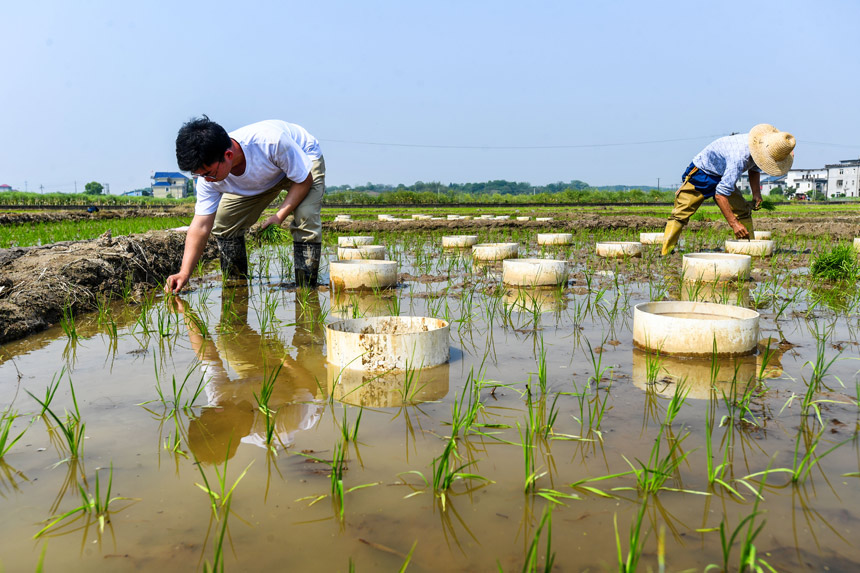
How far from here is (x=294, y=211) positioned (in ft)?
17.1

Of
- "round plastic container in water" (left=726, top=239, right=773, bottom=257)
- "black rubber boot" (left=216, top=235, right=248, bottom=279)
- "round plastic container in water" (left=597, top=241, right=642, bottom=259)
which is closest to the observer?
"black rubber boot" (left=216, top=235, right=248, bottom=279)

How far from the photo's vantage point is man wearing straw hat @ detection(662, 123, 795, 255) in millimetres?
6219

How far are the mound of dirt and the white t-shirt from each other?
987mm

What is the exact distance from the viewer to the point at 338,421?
2277 mm

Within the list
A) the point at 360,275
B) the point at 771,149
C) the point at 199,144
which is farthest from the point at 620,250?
the point at 199,144

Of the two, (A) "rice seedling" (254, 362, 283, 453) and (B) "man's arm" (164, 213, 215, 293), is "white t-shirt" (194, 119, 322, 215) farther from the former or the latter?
(A) "rice seedling" (254, 362, 283, 453)

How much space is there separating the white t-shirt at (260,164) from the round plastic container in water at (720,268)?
3356mm

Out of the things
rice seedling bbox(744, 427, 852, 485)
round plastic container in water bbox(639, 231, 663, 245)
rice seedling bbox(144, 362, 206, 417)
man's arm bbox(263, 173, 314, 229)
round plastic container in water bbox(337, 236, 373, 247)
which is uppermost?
man's arm bbox(263, 173, 314, 229)

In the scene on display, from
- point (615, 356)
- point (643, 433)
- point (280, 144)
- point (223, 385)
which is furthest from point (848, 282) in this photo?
point (223, 385)

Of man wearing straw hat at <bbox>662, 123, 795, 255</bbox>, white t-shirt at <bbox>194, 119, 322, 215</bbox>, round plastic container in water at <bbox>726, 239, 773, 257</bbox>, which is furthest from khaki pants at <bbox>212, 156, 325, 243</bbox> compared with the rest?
round plastic container in water at <bbox>726, 239, 773, 257</bbox>

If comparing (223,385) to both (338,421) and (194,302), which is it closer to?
(338,421)

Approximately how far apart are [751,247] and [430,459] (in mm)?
6593

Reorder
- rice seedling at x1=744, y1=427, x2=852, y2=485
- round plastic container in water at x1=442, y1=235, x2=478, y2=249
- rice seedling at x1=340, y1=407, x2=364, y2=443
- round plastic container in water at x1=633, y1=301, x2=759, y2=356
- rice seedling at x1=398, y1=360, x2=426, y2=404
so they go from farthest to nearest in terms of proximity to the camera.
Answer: round plastic container in water at x1=442, y1=235, x2=478, y2=249 < round plastic container in water at x1=633, y1=301, x2=759, y2=356 < rice seedling at x1=398, y1=360, x2=426, y2=404 < rice seedling at x1=340, y1=407, x2=364, y2=443 < rice seedling at x1=744, y1=427, x2=852, y2=485

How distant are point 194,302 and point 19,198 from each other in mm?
44243
